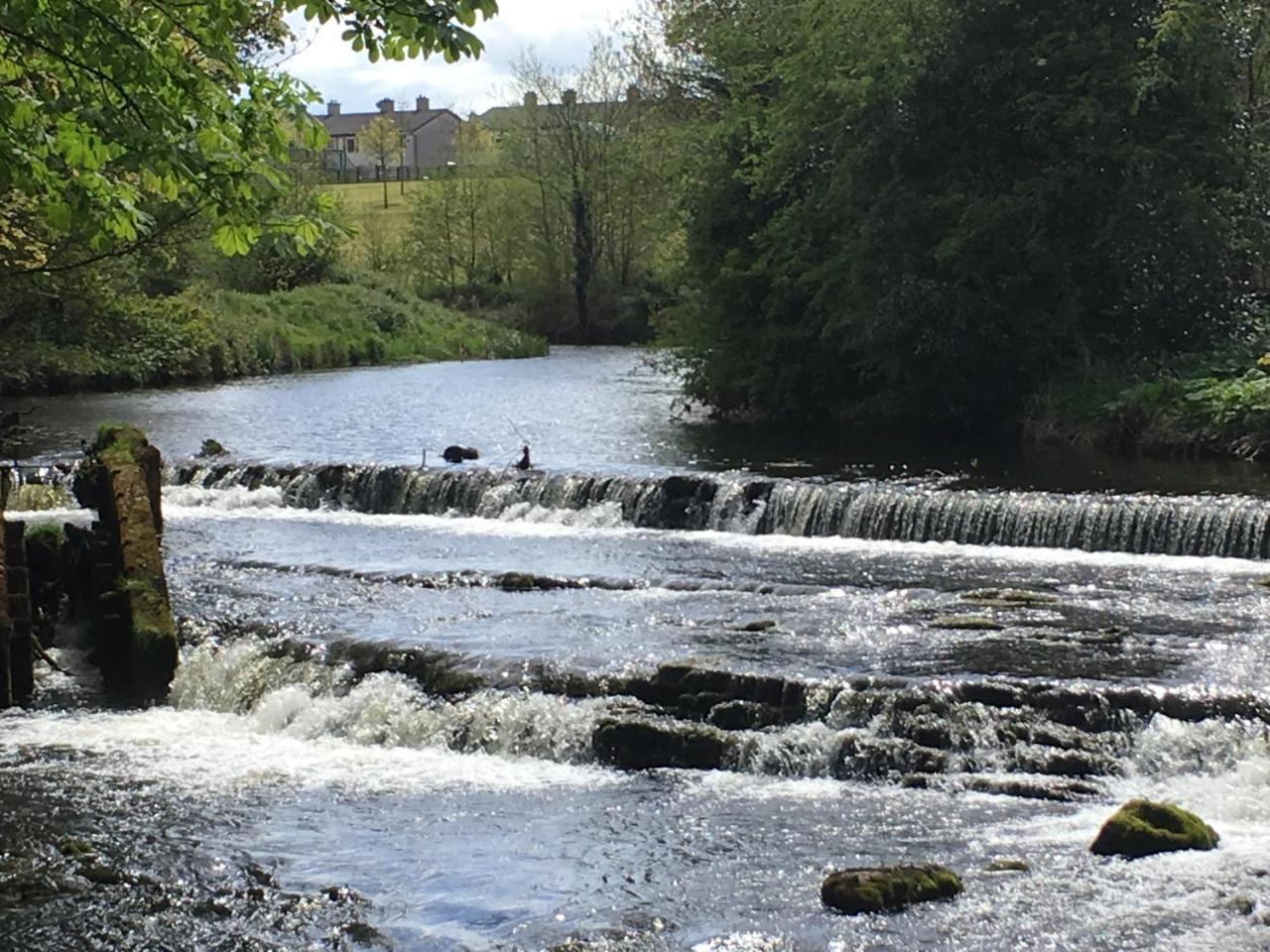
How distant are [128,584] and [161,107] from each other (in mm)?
6464

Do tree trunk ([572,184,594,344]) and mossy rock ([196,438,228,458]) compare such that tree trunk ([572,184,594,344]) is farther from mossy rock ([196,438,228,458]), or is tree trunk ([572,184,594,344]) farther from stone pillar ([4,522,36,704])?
stone pillar ([4,522,36,704])

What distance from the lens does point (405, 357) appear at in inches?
1982

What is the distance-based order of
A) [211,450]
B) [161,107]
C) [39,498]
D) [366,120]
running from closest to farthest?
[161,107] < [39,498] < [211,450] < [366,120]

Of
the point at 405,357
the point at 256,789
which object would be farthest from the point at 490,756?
the point at 405,357

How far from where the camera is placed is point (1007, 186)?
1001 inches

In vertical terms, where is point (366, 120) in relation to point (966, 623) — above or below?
above

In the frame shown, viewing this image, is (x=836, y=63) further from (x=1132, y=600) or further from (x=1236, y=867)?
(x=1236, y=867)

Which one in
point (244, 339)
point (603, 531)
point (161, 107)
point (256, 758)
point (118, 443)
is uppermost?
point (161, 107)

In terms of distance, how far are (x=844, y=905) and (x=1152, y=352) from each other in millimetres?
19341

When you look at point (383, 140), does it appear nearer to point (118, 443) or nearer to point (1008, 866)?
point (118, 443)

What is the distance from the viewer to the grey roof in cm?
12750

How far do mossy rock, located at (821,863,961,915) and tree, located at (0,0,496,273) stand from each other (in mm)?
4252

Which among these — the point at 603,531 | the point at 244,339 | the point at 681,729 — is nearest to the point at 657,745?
the point at 681,729

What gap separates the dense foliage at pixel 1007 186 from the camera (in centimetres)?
2412
